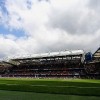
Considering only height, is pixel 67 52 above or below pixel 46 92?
above

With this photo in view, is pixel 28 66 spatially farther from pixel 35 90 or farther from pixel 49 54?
pixel 35 90

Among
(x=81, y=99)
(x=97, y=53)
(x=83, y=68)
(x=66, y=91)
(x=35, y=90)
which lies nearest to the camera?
(x=81, y=99)

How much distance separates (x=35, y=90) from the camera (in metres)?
31.6

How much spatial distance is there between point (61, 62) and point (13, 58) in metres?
29.3

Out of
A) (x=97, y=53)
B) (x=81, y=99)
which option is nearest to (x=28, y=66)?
(x=97, y=53)

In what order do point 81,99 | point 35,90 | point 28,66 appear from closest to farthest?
point 81,99 < point 35,90 < point 28,66

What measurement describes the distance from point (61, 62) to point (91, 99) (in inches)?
3634

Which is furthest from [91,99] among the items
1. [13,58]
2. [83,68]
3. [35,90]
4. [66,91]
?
[13,58]

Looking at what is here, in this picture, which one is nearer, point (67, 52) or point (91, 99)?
point (91, 99)

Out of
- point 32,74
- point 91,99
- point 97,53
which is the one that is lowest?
point 91,99

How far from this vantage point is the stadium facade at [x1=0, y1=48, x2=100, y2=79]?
103 meters

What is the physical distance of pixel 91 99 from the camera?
81.1ft

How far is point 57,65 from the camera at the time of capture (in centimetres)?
11662

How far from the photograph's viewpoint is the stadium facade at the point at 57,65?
102556mm
